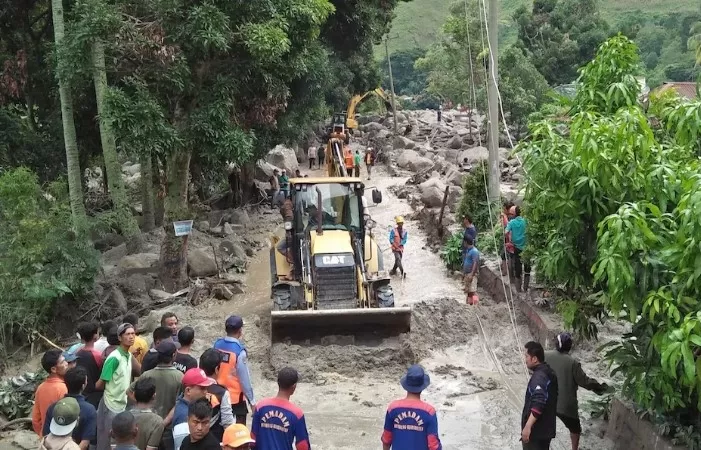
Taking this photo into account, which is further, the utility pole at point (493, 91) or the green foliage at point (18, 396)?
the utility pole at point (493, 91)

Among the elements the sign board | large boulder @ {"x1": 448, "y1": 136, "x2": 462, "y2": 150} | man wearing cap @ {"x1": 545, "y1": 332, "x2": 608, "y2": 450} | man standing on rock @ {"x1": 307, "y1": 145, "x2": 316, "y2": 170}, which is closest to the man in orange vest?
the sign board

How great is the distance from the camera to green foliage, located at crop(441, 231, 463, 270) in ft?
50.7

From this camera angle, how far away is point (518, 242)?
1180 cm

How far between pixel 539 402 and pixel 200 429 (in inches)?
115

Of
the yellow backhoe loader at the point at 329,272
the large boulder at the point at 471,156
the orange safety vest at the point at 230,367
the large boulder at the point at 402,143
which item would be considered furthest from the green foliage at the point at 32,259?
the large boulder at the point at 402,143

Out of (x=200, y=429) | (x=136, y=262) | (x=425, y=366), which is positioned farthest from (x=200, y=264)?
(x=200, y=429)

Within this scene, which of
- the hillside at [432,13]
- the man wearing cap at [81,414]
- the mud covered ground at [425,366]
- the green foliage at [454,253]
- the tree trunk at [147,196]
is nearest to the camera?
the man wearing cap at [81,414]

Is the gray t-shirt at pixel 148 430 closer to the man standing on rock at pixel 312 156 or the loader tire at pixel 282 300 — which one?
the loader tire at pixel 282 300

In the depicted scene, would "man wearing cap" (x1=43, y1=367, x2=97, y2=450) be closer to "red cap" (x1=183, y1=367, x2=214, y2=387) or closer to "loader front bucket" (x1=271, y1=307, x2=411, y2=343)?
"red cap" (x1=183, y1=367, x2=214, y2=387)

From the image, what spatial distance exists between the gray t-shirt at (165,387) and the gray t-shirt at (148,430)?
Answer: 61 centimetres

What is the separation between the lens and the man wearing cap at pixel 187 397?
191 inches

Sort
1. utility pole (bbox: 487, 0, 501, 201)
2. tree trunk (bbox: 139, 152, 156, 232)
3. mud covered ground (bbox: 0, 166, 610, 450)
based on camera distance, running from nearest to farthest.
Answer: mud covered ground (bbox: 0, 166, 610, 450), utility pole (bbox: 487, 0, 501, 201), tree trunk (bbox: 139, 152, 156, 232)

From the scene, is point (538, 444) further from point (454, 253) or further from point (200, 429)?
point (454, 253)

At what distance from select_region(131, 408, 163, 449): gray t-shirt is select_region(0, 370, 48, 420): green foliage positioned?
17.3 feet
